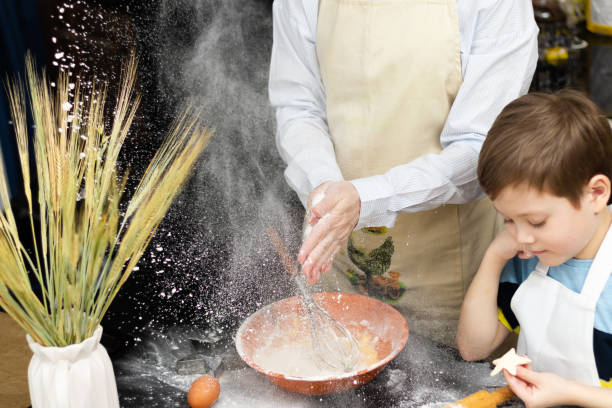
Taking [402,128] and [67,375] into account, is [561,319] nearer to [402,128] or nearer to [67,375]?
[402,128]

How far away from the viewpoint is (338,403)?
1201mm

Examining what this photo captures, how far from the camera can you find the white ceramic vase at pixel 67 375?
98 centimetres

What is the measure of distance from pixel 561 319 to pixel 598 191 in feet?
0.84

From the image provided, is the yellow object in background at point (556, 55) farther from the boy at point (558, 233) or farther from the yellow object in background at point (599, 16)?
the boy at point (558, 233)

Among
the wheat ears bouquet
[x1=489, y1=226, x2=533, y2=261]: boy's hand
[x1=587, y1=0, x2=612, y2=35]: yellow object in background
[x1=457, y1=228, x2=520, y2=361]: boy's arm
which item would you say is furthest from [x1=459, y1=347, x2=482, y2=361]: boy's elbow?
[x1=587, y1=0, x2=612, y2=35]: yellow object in background

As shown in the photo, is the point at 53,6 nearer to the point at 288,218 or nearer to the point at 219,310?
the point at 288,218

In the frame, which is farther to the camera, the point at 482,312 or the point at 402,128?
→ the point at 402,128

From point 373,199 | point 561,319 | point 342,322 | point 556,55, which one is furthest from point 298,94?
point 556,55

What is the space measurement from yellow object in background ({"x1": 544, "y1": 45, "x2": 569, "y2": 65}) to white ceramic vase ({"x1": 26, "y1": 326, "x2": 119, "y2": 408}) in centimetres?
257

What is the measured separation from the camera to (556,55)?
2.98 metres

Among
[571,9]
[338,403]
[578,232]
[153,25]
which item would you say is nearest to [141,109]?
[153,25]

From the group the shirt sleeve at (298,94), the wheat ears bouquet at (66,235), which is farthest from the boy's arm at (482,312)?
the wheat ears bouquet at (66,235)

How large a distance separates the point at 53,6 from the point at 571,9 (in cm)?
235

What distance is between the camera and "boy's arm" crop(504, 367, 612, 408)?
3.53 feet
